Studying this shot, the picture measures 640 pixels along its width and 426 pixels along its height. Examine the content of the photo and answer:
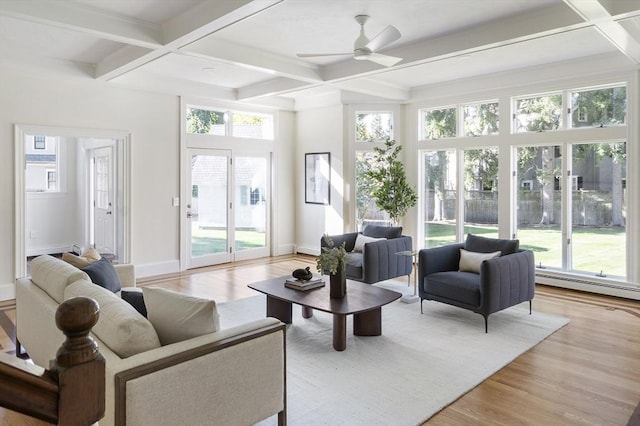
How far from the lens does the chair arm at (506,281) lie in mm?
4312

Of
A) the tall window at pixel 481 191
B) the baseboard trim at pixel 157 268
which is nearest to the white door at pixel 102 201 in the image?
the baseboard trim at pixel 157 268

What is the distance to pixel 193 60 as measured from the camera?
5914 mm

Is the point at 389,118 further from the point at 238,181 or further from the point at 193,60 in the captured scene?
the point at 193,60

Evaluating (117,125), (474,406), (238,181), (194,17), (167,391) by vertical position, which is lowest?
(474,406)

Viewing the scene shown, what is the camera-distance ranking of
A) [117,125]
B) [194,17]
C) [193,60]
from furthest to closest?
1. [117,125]
2. [193,60]
3. [194,17]

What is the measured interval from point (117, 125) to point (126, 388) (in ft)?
18.3

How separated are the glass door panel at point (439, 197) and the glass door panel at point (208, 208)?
11.5ft

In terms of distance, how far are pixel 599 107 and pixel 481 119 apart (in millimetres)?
1624

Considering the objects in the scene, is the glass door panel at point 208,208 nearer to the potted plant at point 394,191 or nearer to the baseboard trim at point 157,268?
the baseboard trim at point 157,268

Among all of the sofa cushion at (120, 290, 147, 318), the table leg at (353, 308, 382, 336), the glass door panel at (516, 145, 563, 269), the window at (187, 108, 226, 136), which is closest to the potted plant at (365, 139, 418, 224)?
the glass door panel at (516, 145, 563, 269)

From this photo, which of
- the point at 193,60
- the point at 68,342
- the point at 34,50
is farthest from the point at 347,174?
the point at 68,342

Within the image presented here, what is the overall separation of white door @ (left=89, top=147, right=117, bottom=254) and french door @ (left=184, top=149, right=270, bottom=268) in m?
1.27

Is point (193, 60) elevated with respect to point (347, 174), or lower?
elevated

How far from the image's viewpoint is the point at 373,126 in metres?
8.16
